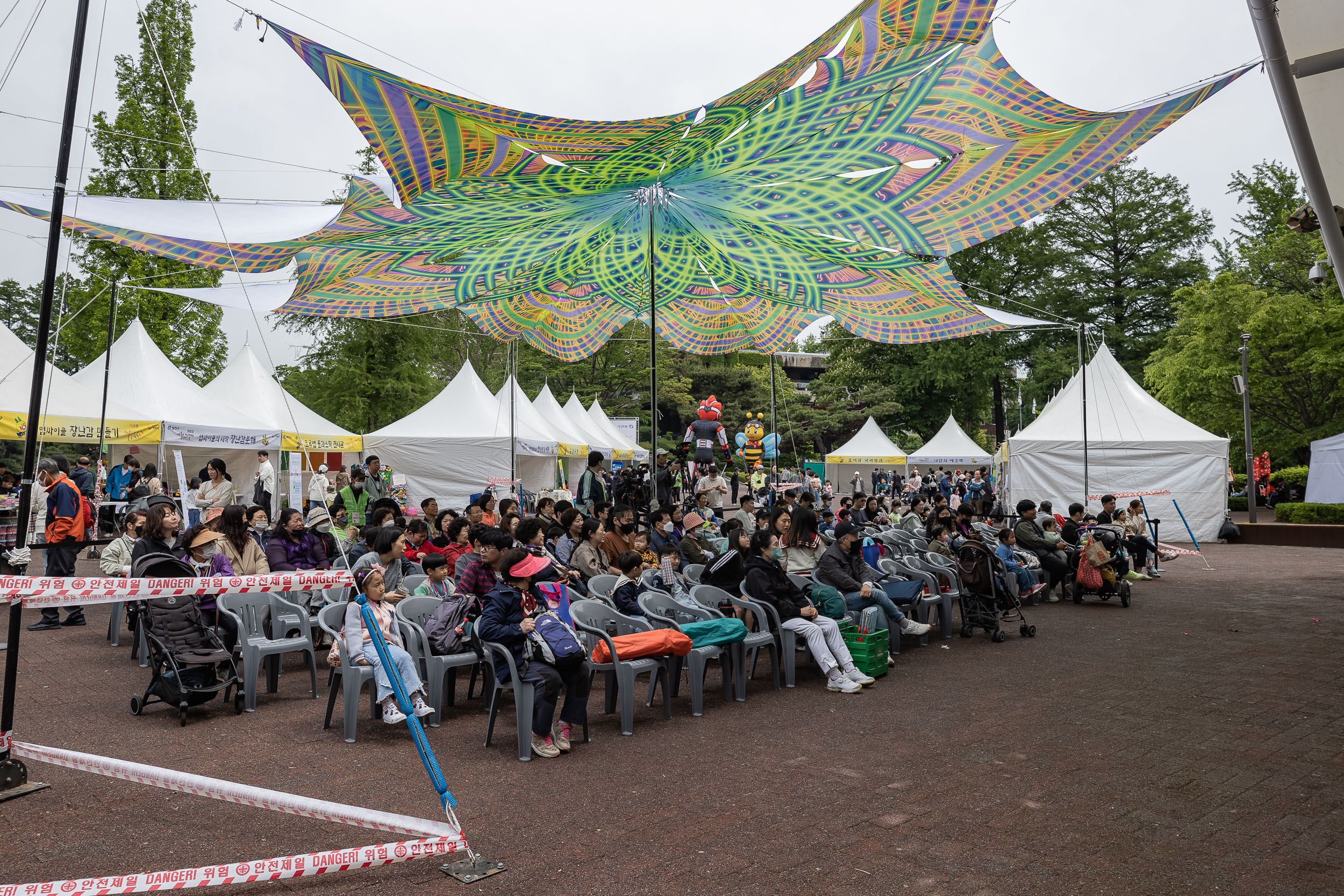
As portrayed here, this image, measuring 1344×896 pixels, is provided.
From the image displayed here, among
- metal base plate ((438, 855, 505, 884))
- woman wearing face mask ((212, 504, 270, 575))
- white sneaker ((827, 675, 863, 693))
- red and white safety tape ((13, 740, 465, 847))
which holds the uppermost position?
woman wearing face mask ((212, 504, 270, 575))

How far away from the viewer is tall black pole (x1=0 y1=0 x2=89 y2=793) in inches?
158

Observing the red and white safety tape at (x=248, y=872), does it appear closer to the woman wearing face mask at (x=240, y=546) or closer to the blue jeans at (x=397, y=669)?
the blue jeans at (x=397, y=669)

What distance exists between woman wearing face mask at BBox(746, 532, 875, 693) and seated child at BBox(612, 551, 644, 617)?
2.93 feet

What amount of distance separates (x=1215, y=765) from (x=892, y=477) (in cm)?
3389

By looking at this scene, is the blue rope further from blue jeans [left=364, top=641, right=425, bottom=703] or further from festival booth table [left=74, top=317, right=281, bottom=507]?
festival booth table [left=74, top=317, right=281, bottom=507]

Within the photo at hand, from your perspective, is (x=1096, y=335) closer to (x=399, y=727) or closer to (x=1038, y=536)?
(x=1038, y=536)

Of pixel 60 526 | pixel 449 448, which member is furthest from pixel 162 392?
pixel 60 526

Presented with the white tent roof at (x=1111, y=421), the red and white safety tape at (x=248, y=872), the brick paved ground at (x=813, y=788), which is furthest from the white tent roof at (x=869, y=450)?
the red and white safety tape at (x=248, y=872)

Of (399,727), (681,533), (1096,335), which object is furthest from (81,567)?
(1096,335)

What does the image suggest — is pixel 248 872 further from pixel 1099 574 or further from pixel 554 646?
pixel 1099 574

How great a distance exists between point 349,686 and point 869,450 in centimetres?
2836

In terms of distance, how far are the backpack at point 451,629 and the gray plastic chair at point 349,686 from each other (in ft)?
1.46

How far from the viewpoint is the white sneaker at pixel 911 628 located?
306 inches

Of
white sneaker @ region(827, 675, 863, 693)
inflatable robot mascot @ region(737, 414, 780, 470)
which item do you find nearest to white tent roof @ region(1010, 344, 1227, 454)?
inflatable robot mascot @ region(737, 414, 780, 470)
